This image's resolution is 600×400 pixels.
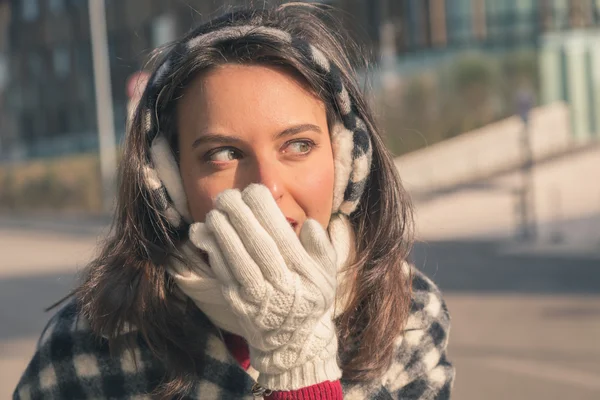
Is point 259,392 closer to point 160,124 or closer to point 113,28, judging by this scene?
point 160,124

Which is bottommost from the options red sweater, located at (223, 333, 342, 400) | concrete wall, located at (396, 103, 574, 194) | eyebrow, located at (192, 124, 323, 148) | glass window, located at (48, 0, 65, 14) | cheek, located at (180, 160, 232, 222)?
red sweater, located at (223, 333, 342, 400)

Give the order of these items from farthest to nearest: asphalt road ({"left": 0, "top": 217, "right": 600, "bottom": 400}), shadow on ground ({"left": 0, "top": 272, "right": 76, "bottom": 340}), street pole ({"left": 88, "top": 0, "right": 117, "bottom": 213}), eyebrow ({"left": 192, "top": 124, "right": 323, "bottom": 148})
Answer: street pole ({"left": 88, "top": 0, "right": 117, "bottom": 213})
shadow on ground ({"left": 0, "top": 272, "right": 76, "bottom": 340})
asphalt road ({"left": 0, "top": 217, "right": 600, "bottom": 400})
eyebrow ({"left": 192, "top": 124, "right": 323, "bottom": 148})

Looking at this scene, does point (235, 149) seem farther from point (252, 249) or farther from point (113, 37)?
point (113, 37)

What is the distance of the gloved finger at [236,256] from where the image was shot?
5.59 feet

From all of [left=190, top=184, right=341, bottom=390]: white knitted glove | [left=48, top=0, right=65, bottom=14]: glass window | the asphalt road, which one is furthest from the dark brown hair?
[left=48, top=0, right=65, bottom=14]: glass window

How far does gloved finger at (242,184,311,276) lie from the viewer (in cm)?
172

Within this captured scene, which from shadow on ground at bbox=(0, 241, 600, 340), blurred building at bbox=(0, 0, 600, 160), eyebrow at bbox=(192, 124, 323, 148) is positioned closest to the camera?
eyebrow at bbox=(192, 124, 323, 148)

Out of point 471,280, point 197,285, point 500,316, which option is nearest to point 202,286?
point 197,285

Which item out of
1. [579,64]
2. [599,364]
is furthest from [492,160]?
[599,364]

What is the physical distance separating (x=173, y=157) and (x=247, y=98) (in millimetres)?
198

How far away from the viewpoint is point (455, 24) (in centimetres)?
3572

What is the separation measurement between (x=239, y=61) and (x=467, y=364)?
6.43 metres

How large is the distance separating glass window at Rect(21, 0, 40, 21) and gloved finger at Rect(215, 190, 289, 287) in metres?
54.2

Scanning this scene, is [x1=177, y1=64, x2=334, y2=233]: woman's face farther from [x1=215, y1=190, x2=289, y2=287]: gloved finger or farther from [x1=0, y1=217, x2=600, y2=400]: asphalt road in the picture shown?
[x1=0, y1=217, x2=600, y2=400]: asphalt road
